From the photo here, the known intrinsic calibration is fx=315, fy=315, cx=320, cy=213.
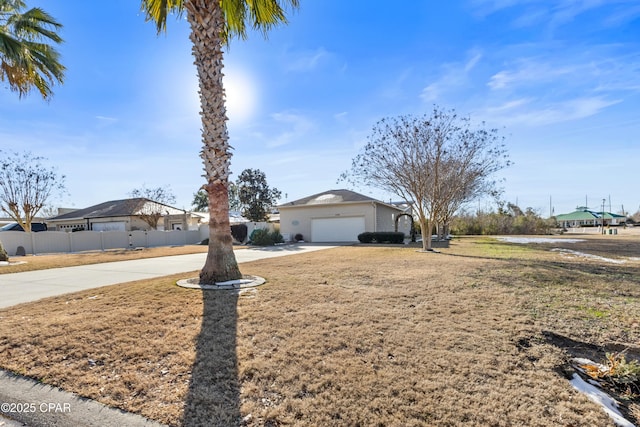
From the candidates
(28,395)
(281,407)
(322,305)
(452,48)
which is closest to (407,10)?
(452,48)

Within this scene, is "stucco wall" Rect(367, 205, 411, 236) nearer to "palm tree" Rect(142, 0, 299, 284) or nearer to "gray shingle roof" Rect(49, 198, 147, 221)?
"palm tree" Rect(142, 0, 299, 284)

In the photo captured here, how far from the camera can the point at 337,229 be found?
80.7 feet

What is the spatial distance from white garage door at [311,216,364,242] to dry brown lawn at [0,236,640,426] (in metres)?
17.4

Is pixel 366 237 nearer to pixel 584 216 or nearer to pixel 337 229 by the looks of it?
pixel 337 229

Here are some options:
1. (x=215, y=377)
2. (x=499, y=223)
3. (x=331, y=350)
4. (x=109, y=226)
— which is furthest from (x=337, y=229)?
(x=499, y=223)

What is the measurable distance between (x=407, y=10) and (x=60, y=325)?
1038cm

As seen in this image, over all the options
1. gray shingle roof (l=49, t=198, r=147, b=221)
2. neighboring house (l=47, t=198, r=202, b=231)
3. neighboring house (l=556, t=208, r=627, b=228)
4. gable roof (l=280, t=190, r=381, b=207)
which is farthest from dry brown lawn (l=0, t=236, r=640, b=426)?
neighboring house (l=556, t=208, r=627, b=228)

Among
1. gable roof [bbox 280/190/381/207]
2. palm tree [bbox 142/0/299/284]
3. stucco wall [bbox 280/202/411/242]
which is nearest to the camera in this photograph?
palm tree [bbox 142/0/299/284]

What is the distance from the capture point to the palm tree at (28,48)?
9.86 metres

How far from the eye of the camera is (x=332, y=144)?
675 inches

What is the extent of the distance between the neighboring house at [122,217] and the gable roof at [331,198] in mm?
12617

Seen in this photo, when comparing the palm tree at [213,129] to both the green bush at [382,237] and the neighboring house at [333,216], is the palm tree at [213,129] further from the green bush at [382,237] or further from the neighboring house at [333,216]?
the neighboring house at [333,216]

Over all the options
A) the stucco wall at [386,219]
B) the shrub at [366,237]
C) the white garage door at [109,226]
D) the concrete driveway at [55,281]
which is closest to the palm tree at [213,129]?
the concrete driveway at [55,281]

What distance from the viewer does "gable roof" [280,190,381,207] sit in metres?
24.1
